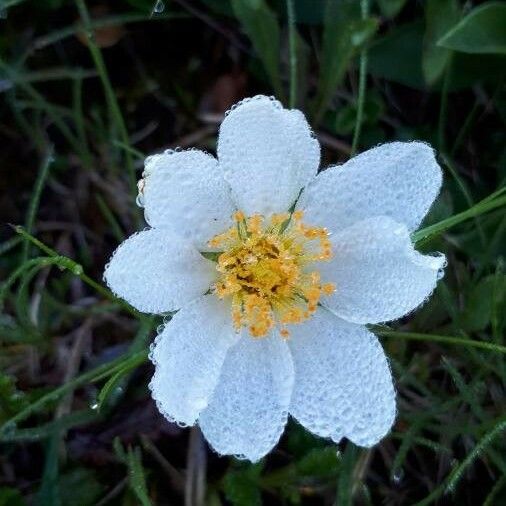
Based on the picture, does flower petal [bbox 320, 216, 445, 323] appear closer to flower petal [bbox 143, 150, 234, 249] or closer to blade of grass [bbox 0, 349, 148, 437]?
flower petal [bbox 143, 150, 234, 249]

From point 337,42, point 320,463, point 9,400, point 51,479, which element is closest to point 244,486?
point 320,463

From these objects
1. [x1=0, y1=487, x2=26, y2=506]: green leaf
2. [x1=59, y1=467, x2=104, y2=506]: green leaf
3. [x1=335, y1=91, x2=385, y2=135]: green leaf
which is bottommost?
[x1=59, y1=467, x2=104, y2=506]: green leaf

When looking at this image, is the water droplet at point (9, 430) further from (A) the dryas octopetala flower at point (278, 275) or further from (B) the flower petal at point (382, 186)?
(B) the flower petal at point (382, 186)

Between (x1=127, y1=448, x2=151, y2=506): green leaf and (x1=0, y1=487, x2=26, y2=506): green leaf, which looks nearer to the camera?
(x1=127, y1=448, x2=151, y2=506): green leaf

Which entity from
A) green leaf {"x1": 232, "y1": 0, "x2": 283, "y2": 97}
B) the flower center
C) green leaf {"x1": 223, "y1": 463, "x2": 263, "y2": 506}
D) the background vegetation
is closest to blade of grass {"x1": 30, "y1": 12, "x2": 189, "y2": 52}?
the background vegetation

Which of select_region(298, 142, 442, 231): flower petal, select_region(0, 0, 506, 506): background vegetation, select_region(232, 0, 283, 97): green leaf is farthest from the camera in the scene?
select_region(232, 0, 283, 97): green leaf

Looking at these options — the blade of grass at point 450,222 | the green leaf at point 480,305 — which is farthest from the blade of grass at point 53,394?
the green leaf at point 480,305

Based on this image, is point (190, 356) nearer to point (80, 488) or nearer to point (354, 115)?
point (80, 488)
